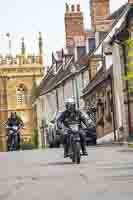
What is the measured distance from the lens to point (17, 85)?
107625 mm

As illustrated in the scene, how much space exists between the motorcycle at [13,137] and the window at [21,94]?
Answer: 241ft

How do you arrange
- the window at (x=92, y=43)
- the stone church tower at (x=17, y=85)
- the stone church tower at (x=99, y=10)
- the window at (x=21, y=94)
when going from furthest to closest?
the window at (x=21, y=94) → the stone church tower at (x=17, y=85) → the window at (x=92, y=43) → the stone church tower at (x=99, y=10)

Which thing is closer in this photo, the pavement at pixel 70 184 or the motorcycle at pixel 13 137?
the pavement at pixel 70 184

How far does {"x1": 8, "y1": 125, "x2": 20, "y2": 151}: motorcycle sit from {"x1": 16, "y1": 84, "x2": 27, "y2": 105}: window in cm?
7333

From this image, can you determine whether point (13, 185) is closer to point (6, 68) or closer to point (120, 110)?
point (120, 110)

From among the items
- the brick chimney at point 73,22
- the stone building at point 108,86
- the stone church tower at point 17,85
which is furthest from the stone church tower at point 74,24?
the stone church tower at point 17,85

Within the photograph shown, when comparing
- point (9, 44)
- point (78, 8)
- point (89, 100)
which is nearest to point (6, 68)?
point (9, 44)

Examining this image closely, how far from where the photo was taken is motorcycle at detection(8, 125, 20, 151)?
104 ft

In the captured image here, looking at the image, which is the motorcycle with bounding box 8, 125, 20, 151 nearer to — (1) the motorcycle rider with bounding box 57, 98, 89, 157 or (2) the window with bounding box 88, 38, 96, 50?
(1) the motorcycle rider with bounding box 57, 98, 89, 157

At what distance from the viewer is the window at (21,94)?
10750 cm

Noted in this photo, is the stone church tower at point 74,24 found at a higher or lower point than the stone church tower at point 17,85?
higher

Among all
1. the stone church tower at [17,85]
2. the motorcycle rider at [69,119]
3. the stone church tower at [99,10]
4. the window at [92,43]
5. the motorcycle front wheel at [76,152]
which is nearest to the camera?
the motorcycle front wheel at [76,152]

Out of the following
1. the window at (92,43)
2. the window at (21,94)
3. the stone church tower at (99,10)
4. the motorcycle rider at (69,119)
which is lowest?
the window at (21,94)

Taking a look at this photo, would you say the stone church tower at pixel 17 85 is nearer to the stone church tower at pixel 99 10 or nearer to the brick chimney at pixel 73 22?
the brick chimney at pixel 73 22
